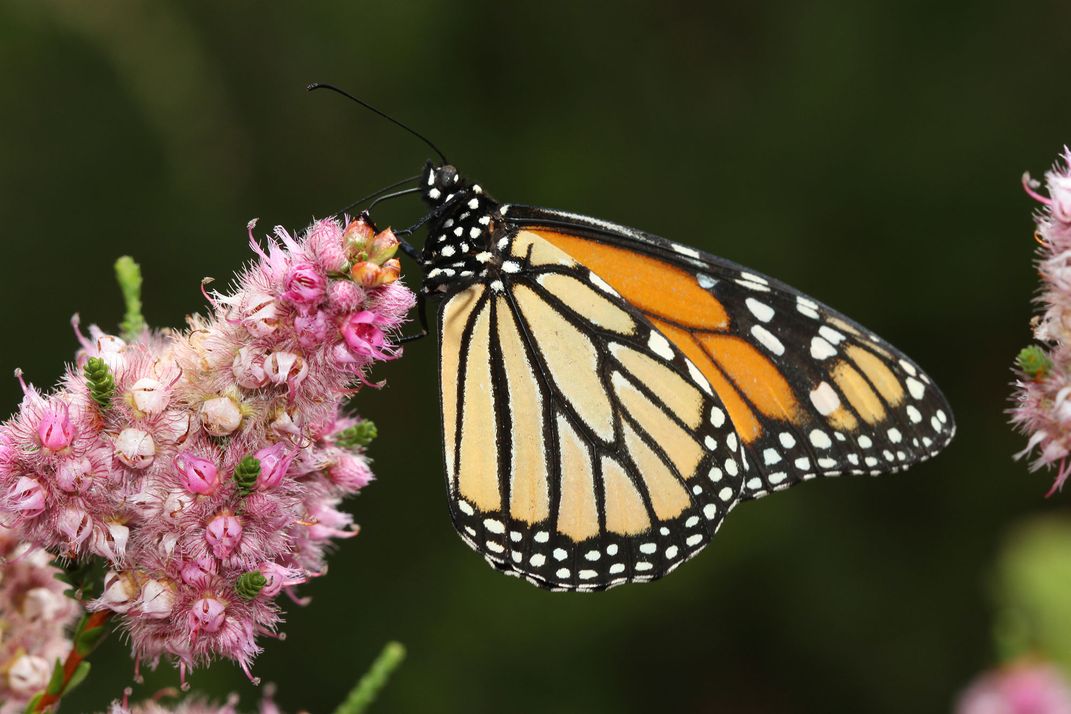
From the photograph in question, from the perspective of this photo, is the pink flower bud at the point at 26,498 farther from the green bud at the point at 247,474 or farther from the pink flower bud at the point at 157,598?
the green bud at the point at 247,474

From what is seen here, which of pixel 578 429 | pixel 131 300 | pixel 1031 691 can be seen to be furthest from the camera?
pixel 1031 691

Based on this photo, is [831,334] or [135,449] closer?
[135,449]

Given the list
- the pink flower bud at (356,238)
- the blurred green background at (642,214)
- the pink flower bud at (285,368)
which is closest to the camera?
the pink flower bud at (285,368)

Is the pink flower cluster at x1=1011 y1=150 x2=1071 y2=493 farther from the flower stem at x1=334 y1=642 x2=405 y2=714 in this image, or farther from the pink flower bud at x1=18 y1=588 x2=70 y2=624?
the pink flower bud at x1=18 y1=588 x2=70 y2=624

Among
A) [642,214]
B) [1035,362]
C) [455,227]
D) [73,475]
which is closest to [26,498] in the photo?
[73,475]

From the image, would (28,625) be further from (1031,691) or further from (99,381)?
(1031,691)

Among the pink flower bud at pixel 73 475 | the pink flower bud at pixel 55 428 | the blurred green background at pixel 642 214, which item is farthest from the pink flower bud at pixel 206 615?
the blurred green background at pixel 642 214

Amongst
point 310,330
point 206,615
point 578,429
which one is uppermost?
point 578,429
